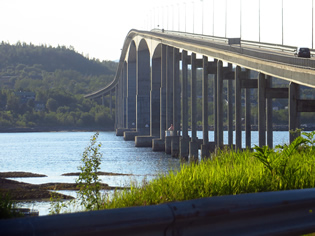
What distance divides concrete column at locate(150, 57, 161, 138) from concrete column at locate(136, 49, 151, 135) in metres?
10.1

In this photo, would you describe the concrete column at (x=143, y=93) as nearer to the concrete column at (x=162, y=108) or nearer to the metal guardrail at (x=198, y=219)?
the concrete column at (x=162, y=108)

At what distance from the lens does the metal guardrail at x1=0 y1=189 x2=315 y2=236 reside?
434cm

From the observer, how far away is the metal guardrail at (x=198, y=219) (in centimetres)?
434

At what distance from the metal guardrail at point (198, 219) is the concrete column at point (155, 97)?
244 ft

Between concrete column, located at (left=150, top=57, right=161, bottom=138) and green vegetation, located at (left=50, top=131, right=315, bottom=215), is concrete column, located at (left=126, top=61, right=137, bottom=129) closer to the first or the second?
concrete column, located at (left=150, top=57, right=161, bottom=138)

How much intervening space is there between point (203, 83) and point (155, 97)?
2662cm

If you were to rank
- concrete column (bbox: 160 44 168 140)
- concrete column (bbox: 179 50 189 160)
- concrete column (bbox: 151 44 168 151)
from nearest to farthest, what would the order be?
concrete column (bbox: 179 50 189 160)
concrete column (bbox: 151 44 168 151)
concrete column (bbox: 160 44 168 140)

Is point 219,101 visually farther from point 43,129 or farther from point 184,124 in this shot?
point 43,129

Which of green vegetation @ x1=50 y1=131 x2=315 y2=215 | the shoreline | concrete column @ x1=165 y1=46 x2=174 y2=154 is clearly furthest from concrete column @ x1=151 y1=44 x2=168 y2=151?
the shoreline

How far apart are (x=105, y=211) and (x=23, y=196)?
17.9 meters

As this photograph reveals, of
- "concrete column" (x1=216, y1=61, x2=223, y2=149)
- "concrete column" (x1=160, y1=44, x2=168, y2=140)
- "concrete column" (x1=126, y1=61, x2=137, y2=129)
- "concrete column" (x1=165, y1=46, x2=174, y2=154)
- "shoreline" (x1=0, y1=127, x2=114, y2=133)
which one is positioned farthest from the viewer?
"shoreline" (x1=0, y1=127, x2=114, y2=133)

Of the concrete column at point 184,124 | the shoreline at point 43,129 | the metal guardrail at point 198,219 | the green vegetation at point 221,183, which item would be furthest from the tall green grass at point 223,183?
the shoreline at point 43,129

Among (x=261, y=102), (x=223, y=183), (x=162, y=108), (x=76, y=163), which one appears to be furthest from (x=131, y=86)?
(x=223, y=183)

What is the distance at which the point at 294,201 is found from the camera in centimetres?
573
